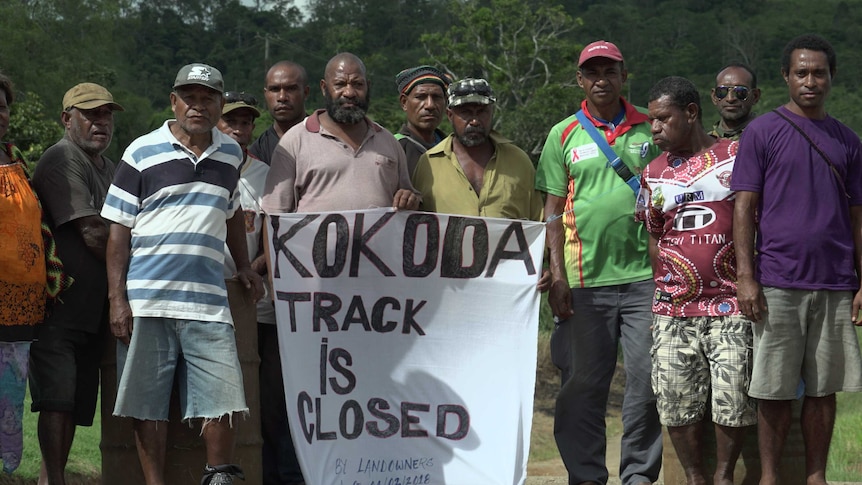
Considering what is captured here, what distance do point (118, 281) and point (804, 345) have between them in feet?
11.1

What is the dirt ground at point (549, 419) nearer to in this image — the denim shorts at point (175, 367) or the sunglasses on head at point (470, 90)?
the sunglasses on head at point (470, 90)

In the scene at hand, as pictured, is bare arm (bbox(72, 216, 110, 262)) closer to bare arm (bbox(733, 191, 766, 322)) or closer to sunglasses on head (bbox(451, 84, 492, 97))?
sunglasses on head (bbox(451, 84, 492, 97))

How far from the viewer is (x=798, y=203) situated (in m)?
5.62

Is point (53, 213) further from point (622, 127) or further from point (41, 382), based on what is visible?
point (622, 127)

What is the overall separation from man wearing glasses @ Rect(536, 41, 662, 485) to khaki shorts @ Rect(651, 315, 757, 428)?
18.2 inches

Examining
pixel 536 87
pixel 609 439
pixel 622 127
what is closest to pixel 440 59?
pixel 536 87

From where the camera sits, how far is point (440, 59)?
126 feet

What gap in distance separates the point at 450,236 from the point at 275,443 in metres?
1.64

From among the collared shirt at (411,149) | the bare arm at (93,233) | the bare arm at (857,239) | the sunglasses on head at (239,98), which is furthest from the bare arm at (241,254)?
the bare arm at (857,239)

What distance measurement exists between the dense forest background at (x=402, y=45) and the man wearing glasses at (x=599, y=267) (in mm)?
14469

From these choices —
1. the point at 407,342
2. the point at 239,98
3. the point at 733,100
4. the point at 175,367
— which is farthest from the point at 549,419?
the point at 175,367

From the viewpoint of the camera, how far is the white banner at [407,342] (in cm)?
624

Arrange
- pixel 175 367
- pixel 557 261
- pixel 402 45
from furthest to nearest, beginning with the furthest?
pixel 402 45, pixel 557 261, pixel 175 367

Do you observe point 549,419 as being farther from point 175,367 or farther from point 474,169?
point 175,367
